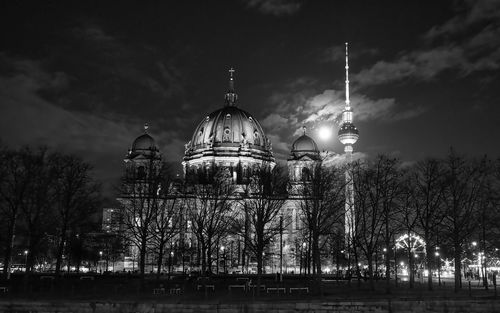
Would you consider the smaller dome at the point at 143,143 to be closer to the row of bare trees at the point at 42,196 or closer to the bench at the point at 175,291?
the row of bare trees at the point at 42,196

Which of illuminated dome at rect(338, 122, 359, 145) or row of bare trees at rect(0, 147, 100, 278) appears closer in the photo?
row of bare trees at rect(0, 147, 100, 278)

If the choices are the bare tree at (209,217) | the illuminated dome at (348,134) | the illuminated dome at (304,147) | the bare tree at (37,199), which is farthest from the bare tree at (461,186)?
the illuminated dome at (348,134)

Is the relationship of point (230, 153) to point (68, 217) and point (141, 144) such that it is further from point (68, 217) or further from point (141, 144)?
point (68, 217)

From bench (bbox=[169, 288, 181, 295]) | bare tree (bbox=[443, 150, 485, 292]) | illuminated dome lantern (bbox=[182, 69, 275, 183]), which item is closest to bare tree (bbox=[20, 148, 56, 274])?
bench (bbox=[169, 288, 181, 295])

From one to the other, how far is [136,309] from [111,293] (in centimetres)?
847

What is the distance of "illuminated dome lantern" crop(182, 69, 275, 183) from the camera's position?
5522 inches

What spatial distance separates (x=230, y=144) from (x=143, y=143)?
21393 mm

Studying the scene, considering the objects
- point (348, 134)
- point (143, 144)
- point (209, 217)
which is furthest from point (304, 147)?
point (209, 217)

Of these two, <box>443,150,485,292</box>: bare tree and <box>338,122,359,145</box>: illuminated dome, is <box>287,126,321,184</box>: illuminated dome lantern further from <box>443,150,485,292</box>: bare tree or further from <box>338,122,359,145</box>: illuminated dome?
<box>443,150,485,292</box>: bare tree

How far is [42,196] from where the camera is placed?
165 feet

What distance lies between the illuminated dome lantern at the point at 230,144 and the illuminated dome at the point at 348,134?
23762 millimetres

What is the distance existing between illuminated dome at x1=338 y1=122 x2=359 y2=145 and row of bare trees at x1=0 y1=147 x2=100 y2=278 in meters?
116

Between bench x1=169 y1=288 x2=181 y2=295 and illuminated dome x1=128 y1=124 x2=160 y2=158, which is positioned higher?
illuminated dome x1=128 y1=124 x2=160 y2=158

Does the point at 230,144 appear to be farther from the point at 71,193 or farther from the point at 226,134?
the point at 71,193
